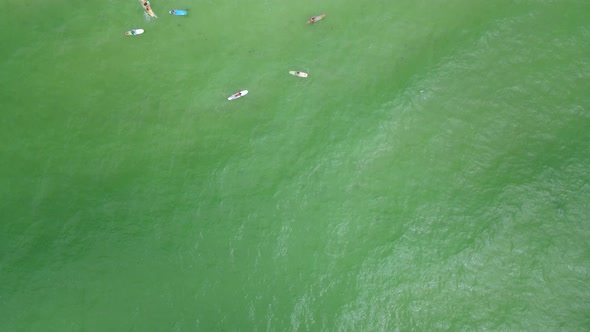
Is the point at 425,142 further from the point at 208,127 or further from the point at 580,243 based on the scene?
the point at 208,127

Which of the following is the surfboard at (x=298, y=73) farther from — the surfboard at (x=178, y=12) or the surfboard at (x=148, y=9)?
the surfboard at (x=148, y=9)

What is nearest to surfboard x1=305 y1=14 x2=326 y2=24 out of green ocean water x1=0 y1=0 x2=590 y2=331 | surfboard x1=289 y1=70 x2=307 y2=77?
green ocean water x1=0 y1=0 x2=590 y2=331

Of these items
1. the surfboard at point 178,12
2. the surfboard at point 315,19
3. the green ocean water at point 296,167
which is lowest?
the green ocean water at point 296,167

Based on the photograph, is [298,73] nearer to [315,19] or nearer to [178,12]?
[315,19]

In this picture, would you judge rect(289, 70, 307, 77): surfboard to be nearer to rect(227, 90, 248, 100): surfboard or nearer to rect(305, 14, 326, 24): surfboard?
rect(227, 90, 248, 100): surfboard

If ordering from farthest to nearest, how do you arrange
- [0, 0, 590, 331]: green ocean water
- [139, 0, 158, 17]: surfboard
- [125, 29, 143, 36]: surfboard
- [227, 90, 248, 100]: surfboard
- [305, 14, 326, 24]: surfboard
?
[139, 0, 158, 17]: surfboard, [125, 29, 143, 36]: surfboard, [305, 14, 326, 24]: surfboard, [227, 90, 248, 100]: surfboard, [0, 0, 590, 331]: green ocean water

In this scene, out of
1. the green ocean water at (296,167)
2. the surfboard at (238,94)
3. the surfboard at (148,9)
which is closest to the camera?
the green ocean water at (296,167)

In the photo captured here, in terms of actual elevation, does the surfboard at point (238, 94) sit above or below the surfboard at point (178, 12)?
below

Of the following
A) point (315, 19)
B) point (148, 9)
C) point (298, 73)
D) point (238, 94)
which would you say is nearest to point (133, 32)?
point (148, 9)

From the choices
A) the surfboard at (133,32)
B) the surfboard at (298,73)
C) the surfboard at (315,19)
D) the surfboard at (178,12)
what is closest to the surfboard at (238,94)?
the surfboard at (298,73)
